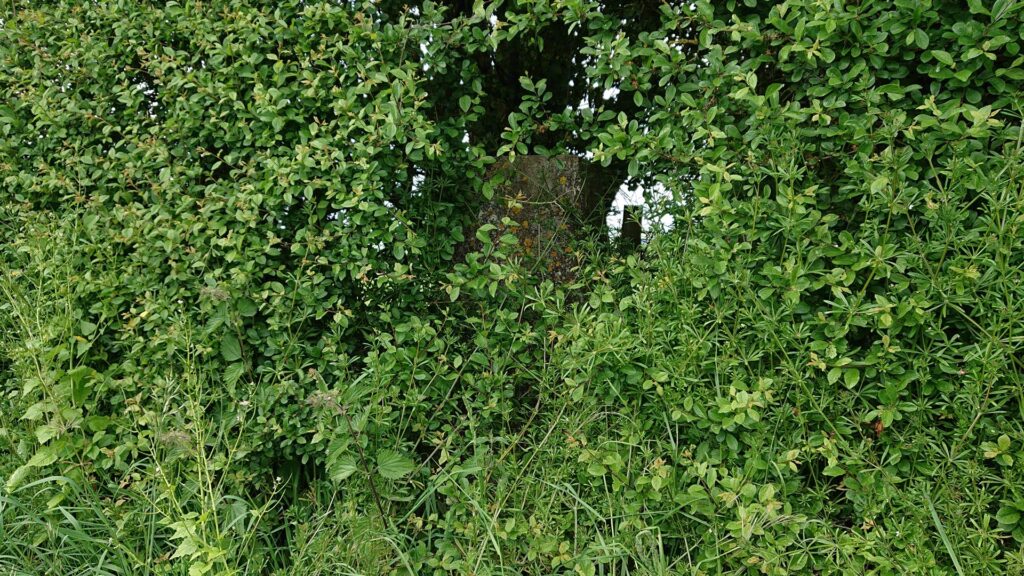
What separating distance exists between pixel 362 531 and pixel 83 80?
293 centimetres

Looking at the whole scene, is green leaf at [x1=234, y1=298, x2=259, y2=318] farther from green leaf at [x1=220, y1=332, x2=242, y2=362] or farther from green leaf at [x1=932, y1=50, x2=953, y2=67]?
green leaf at [x1=932, y1=50, x2=953, y2=67]

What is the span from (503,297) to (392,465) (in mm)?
925

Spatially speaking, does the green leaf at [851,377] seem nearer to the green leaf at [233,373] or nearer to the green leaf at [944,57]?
the green leaf at [944,57]

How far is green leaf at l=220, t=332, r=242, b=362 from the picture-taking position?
10.8 feet

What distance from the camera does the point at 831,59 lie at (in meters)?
2.49

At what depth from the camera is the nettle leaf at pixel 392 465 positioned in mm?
2846

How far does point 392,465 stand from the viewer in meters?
2.87

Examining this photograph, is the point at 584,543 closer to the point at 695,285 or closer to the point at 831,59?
the point at 695,285

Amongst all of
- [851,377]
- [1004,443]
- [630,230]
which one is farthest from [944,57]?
[630,230]

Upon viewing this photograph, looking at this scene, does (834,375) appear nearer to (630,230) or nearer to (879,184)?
(879,184)

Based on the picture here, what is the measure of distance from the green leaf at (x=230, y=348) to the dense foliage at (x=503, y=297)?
0.01 metres

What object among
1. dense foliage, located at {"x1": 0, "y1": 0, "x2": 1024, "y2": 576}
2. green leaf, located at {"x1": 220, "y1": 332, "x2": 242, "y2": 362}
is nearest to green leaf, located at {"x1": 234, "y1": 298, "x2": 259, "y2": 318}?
dense foliage, located at {"x1": 0, "y1": 0, "x2": 1024, "y2": 576}

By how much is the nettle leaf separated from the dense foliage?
2 centimetres

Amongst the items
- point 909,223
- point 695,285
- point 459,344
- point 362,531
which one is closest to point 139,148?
point 459,344
